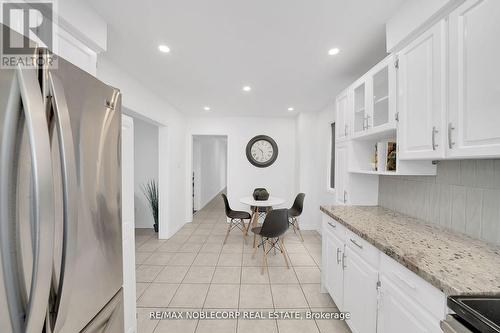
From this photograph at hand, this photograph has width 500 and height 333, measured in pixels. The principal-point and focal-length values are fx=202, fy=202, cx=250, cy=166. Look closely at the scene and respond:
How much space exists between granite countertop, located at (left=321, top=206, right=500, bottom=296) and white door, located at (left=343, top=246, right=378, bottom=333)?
0.22m

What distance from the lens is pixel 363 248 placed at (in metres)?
1.42

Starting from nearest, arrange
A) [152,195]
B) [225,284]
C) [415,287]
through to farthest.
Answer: [415,287] < [225,284] < [152,195]

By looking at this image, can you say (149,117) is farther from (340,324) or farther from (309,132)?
(340,324)

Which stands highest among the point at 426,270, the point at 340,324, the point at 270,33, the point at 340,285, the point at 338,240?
the point at 270,33

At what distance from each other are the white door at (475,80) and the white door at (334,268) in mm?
1112

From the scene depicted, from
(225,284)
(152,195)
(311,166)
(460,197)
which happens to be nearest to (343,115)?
(460,197)

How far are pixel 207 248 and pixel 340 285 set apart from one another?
7.20 feet

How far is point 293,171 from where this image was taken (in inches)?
187

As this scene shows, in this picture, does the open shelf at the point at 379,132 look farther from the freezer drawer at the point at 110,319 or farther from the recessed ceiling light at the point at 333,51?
the freezer drawer at the point at 110,319

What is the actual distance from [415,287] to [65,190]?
1547mm

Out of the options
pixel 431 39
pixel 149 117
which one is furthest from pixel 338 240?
pixel 149 117

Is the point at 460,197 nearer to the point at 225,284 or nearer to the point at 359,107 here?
the point at 359,107

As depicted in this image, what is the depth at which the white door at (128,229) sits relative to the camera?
1.48 m

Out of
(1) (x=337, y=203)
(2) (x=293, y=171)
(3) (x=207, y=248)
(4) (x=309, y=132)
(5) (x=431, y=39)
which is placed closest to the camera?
(5) (x=431, y=39)
